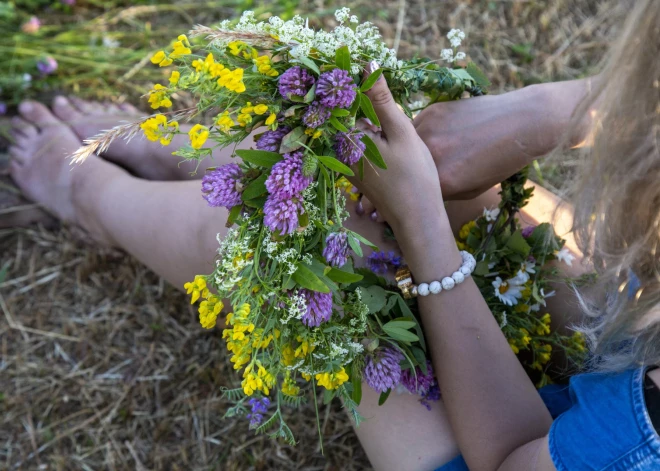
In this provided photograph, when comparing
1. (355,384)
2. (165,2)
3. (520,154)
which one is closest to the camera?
(355,384)

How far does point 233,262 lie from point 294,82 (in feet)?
0.77

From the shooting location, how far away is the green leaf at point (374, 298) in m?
0.89

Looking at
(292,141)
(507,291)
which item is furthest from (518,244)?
(292,141)

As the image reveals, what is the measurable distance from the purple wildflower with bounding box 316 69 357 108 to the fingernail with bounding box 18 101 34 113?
1.43 meters

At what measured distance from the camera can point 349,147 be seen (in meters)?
0.75

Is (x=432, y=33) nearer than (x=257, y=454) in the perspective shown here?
No

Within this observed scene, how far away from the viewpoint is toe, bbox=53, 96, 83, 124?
181 cm

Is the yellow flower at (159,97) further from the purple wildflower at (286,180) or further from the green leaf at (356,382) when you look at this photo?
the green leaf at (356,382)

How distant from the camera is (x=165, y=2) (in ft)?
6.62

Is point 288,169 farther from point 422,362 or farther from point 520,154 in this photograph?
point 520,154

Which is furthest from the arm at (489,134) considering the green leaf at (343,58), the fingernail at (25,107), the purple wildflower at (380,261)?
the fingernail at (25,107)

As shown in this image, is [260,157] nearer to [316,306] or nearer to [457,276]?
[316,306]

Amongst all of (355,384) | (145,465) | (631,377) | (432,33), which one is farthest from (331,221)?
(432,33)

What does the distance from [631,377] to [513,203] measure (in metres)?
0.41
